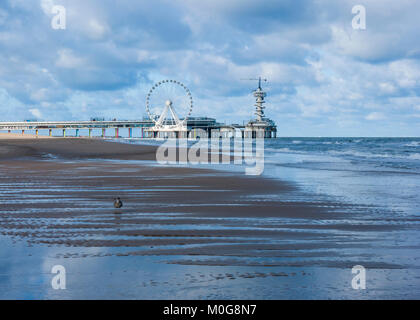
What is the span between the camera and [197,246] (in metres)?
6.53

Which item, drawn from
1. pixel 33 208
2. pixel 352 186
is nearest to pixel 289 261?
pixel 33 208

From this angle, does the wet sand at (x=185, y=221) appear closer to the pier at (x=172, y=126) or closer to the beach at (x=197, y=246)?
the beach at (x=197, y=246)

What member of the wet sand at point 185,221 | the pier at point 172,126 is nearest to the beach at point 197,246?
the wet sand at point 185,221

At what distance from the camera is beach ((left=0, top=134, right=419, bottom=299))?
4.80 metres

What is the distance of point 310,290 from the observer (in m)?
4.73

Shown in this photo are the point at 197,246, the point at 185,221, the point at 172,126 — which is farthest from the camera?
the point at 172,126

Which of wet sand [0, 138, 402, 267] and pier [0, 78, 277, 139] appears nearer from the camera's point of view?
wet sand [0, 138, 402, 267]

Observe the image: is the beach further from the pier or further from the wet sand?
the pier

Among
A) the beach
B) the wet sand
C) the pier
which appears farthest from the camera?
the pier

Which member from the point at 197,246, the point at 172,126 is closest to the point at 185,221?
the point at 197,246

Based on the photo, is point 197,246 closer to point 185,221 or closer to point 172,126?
point 185,221

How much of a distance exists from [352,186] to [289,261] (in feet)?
31.9

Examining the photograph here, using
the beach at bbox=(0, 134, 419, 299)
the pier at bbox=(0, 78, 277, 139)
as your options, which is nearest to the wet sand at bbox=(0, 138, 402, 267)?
the beach at bbox=(0, 134, 419, 299)
